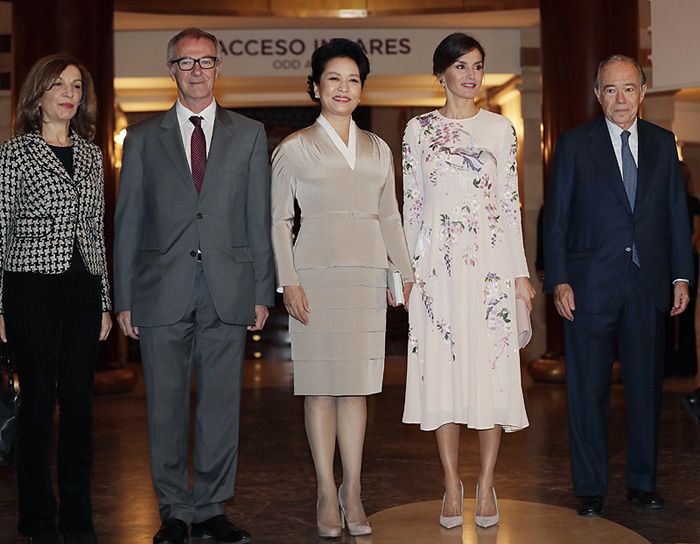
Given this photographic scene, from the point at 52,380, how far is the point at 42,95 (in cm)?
101

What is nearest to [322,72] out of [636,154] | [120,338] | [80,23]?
[636,154]

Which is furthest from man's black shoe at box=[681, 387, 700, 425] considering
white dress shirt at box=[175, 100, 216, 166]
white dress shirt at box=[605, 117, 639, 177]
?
white dress shirt at box=[175, 100, 216, 166]

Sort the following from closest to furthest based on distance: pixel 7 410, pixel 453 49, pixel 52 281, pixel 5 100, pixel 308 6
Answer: pixel 7 410 < pixel 52 281 < pixel 453 49 < pixel 308 6 < pixel 5 100

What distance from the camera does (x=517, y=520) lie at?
176 inches

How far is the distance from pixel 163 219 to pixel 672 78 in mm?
4938

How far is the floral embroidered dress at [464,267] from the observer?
4277 millimetres

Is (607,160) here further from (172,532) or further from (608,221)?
(172,532)

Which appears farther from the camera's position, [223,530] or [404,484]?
[404,484]

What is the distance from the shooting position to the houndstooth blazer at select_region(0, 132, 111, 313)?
394 centimetres

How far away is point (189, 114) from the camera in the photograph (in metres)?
4.17

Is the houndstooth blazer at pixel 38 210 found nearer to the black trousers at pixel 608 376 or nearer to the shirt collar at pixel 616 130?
the black trousers at pixel 608 376

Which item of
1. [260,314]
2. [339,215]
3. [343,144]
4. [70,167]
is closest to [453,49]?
[343,144]

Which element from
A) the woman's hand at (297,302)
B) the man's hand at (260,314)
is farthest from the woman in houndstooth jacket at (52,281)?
the woman's hand at (297,302)

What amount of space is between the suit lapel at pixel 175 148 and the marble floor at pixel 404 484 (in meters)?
1.38
